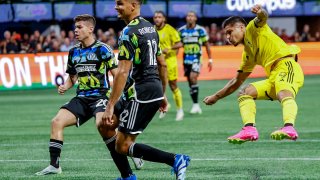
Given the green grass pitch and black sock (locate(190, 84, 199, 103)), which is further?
black sock (locate(190, 84, 199, 103))

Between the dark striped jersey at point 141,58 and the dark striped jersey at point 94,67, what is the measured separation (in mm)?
2146

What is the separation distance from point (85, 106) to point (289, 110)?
2861mm

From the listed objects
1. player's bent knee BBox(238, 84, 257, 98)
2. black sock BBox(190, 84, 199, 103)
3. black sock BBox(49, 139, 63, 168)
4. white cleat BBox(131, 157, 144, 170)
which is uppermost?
player's bent knee BBox(238, 84, 257, 98)

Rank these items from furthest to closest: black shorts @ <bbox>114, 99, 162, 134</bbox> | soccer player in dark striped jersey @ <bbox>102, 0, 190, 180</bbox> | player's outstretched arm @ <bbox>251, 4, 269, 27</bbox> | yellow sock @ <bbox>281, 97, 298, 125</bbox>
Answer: player's outstretched arm @ <bbox>251, 4, 269, 27</bbox>
yellow sock @ <bbox>281, 97, 298, 125</bbox>
black shorts @ <bbox>114, 99, 162, 134</bbox>
soccer player in dark striped jersey @ <bbox>102, 0, 190, 180</bbox>

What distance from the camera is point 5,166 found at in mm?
12305

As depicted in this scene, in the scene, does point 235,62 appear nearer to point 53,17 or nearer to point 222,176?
point 53,17

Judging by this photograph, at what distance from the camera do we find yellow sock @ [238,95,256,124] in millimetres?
10727

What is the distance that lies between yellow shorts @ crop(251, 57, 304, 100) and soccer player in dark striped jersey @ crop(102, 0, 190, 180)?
1.64m

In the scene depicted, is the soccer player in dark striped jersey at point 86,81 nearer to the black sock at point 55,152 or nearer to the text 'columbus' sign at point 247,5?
the black sock at point 55,152

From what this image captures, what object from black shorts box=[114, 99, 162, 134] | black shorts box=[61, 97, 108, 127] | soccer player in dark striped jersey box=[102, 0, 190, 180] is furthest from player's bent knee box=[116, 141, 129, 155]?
black shorts box=[61, 97, 108, 127]

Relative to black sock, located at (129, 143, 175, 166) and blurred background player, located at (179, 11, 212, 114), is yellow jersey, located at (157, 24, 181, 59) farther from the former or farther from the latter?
black sock, located at (129, 143, 175, 166)

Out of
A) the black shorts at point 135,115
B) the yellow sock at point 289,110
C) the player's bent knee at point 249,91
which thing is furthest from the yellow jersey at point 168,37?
the black shorts at point 135,115

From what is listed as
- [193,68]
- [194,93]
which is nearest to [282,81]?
[194,93]

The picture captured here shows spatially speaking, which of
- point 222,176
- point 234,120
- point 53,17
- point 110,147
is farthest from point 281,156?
point 53,17
